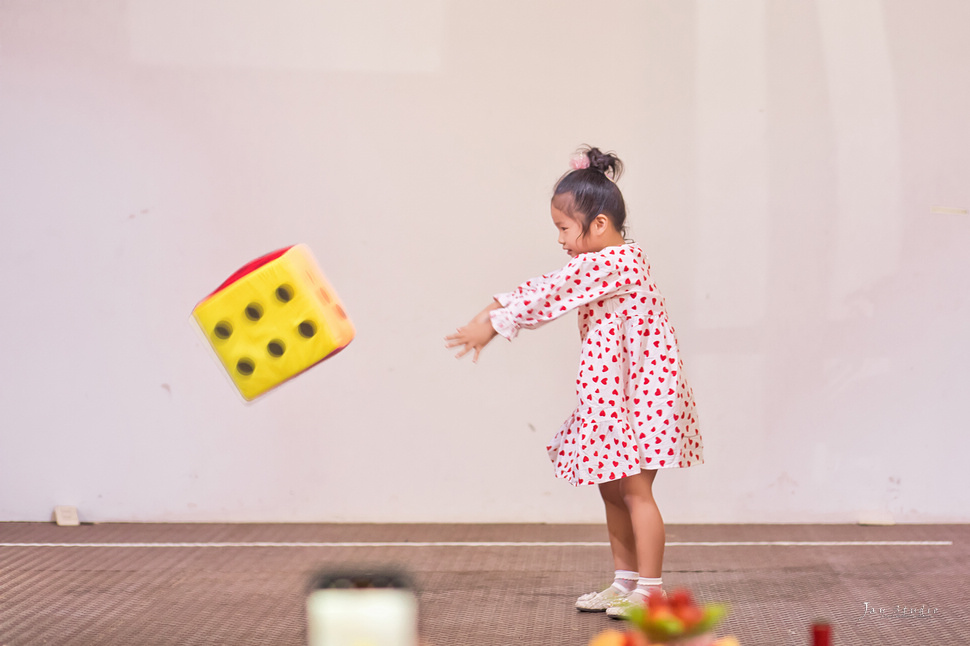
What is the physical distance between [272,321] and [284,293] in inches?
1.8

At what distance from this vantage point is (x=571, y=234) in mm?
1669

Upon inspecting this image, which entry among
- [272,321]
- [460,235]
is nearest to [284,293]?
[272,321]

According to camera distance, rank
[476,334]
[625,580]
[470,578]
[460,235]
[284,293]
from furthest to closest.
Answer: [460,235]
[470,578]
[625,580]
[476,334]
[284,293]

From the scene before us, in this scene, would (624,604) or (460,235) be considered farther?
(460,235)

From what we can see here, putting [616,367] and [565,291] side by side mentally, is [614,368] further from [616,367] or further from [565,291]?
[565,291]

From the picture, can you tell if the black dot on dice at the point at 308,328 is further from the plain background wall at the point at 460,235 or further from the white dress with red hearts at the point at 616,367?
the plain background wall at the point at 460,235

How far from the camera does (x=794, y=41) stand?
90.8 inches

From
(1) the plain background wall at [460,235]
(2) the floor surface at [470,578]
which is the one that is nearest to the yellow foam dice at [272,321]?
(2) the floor surface at [470,578]

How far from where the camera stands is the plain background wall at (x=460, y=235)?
7.60ft

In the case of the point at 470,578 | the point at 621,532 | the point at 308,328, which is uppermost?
the point at 308,328

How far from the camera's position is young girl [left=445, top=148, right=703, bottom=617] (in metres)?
1.59

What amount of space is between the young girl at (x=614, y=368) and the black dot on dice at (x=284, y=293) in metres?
0.33

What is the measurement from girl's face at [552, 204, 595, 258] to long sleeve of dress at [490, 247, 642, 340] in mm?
52

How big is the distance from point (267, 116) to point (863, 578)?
1.73 m
